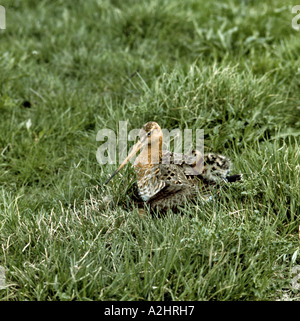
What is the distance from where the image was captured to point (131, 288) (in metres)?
3.39

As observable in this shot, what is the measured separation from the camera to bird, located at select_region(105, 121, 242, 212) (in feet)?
13.6

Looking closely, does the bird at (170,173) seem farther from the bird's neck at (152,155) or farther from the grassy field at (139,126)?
the grassy field at (139,126)

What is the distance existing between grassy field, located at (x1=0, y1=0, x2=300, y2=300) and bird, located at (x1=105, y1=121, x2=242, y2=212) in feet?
0.52

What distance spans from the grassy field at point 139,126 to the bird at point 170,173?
16 centimetres

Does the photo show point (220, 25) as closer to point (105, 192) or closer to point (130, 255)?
point (105, 192)

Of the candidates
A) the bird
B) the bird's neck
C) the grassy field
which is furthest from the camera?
the bird's neck

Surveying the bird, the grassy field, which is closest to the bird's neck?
the bird

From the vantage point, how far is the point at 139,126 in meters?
5.34

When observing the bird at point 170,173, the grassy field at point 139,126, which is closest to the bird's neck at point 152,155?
the bird at point 170,173

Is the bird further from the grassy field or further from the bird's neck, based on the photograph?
the grassy field

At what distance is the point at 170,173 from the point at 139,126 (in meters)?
1.28

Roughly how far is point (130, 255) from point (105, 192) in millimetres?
929

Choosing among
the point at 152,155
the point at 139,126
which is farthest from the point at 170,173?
the point at 139,126
